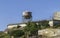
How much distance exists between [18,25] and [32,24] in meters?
7.16

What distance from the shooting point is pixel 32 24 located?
53.0m

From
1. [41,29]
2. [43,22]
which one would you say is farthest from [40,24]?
[41,29]

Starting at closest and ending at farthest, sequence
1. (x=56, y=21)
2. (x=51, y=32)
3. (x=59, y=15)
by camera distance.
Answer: (x=51, y=32) < (x=56, y=21) < (x=59, y=15)

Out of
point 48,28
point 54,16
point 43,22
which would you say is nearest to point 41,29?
point 48,28

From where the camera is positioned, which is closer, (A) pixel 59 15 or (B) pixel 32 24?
(B) pixel 32 24

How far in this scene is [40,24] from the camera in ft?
179

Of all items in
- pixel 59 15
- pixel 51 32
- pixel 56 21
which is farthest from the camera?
pixel 59 15

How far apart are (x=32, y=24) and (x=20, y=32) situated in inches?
132

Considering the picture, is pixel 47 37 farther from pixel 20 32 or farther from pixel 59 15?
pixel 59 15

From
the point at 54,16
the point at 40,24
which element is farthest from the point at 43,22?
the point at 54,16

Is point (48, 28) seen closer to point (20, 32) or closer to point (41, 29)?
point (41, 29)

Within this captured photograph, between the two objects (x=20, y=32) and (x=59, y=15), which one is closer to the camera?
(x=20, y=32)

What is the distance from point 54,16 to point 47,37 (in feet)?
36.7

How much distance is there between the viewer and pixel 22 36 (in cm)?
5088
